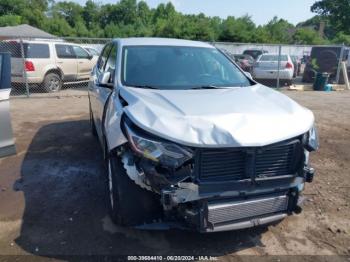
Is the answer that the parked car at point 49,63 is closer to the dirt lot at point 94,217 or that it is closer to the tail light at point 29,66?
the tail light at point 29,66

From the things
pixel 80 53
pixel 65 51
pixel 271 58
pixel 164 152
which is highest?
pixel 65 51

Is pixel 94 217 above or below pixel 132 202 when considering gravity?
below

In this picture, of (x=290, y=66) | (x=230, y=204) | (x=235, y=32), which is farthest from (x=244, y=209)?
(x=235, y=32)

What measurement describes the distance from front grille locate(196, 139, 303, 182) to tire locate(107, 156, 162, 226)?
553 millimetres

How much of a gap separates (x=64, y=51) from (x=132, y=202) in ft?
36.3

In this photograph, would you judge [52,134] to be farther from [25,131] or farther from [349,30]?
[349,30]

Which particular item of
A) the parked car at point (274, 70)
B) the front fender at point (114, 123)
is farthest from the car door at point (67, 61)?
the front fender at point (114, 123)

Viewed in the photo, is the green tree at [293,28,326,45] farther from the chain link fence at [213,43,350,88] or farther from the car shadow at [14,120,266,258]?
the car shadow at [14,120,266,258]

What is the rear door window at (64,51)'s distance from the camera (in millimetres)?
12813

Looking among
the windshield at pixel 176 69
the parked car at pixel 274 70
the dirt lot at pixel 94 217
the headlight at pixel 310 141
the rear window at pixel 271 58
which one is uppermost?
the windshield at pixel 176 69

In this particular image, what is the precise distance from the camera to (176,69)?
169 inches

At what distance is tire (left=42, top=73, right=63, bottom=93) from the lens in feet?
40.9

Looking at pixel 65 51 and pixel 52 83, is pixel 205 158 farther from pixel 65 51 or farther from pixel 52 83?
pixel 65 51

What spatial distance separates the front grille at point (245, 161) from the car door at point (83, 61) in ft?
38.2
